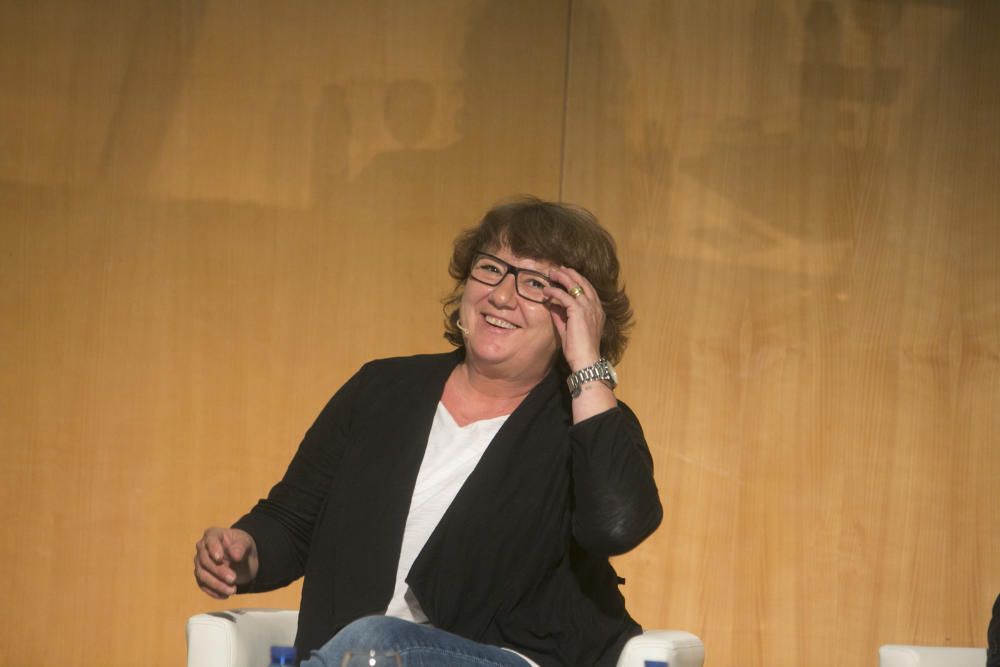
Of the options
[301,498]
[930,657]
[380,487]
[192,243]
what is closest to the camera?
[930,657]

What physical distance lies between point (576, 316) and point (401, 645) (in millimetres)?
784

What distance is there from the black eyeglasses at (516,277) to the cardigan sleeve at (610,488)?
331 millimetres

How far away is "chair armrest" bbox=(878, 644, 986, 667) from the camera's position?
87.1 inches

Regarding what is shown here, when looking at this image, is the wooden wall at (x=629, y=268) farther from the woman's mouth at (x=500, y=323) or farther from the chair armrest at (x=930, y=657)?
the chair armrest at (x=930, y=657)

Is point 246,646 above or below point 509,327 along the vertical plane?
below

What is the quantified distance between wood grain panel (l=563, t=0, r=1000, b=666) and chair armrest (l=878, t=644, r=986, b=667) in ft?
5.05

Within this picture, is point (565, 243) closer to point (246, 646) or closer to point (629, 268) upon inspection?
point (246, 646)

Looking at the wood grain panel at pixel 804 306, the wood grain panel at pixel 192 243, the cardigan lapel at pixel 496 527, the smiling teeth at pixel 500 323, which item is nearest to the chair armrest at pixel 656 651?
the cardigan lapel at pixel 496 527

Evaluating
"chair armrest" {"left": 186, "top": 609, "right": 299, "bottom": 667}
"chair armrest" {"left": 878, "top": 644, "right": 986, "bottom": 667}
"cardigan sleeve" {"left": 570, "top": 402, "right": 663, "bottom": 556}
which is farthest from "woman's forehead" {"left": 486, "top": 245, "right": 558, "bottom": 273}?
"chair armrest" {"left": 878, "top": 644, "right": 986, "bottom": 667}

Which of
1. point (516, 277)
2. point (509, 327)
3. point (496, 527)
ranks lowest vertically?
point (496, 527)

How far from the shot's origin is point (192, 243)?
376 cm

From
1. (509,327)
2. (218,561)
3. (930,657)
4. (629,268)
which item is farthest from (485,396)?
(629,268)

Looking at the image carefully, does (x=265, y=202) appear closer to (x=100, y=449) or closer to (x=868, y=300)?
(x=100, y=449)

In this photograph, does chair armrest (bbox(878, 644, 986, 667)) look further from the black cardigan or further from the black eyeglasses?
the black eyeglasses
